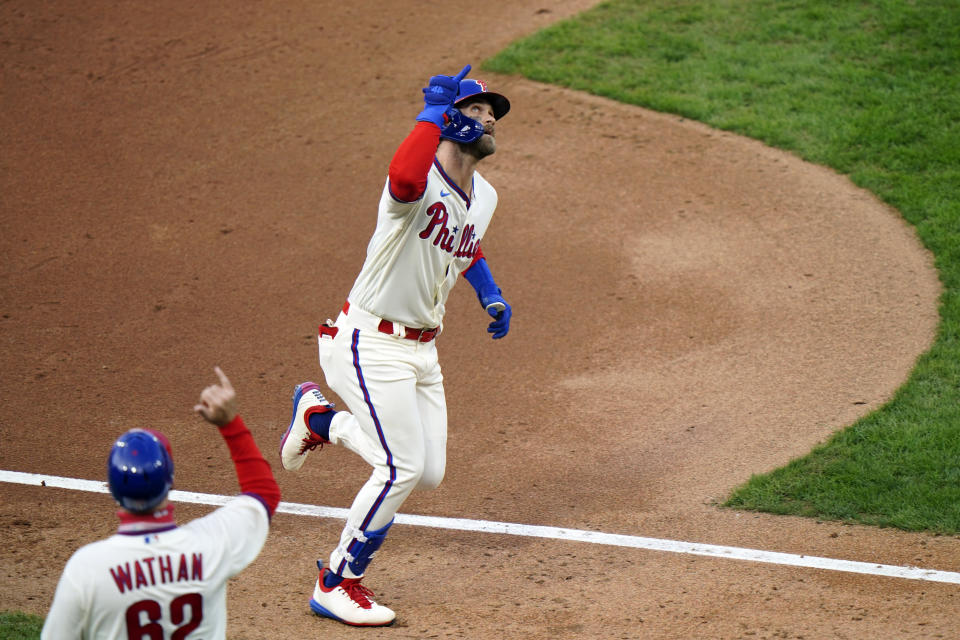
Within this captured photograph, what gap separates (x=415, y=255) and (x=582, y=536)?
72.2 inches

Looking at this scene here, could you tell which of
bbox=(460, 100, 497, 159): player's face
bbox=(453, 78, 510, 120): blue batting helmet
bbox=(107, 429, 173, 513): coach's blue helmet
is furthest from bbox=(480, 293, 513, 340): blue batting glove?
bbox=(107, 429, 173, 513): coach's blue helmet

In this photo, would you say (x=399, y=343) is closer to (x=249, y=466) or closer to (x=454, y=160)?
(x=454, y=160)

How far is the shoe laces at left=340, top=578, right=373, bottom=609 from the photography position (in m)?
4.81

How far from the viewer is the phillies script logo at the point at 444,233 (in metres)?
4.77

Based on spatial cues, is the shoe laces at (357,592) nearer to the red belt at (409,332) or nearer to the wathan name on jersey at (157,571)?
the red belt at (409,332)

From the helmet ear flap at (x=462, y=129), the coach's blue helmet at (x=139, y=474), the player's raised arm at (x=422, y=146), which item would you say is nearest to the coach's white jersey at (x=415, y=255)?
the helmet ear flap at (x=462, y=129)

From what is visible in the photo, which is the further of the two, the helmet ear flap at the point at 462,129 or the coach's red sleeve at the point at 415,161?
the helmet ear flap at the point at 462,129

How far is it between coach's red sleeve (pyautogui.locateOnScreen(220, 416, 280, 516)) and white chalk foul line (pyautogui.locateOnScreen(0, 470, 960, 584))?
2541 millimetres

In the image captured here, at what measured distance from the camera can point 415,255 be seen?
4789 mm

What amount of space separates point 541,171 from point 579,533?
471cm

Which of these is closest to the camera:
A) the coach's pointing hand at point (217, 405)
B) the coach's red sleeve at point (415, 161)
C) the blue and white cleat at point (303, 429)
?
the coach's pointing hand at point (217, 405)

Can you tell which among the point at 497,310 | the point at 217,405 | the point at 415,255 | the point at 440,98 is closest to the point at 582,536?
the point at 497,310

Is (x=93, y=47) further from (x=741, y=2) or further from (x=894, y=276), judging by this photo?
(x=894, y=276)

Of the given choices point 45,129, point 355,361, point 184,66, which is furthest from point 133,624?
point 184,66
